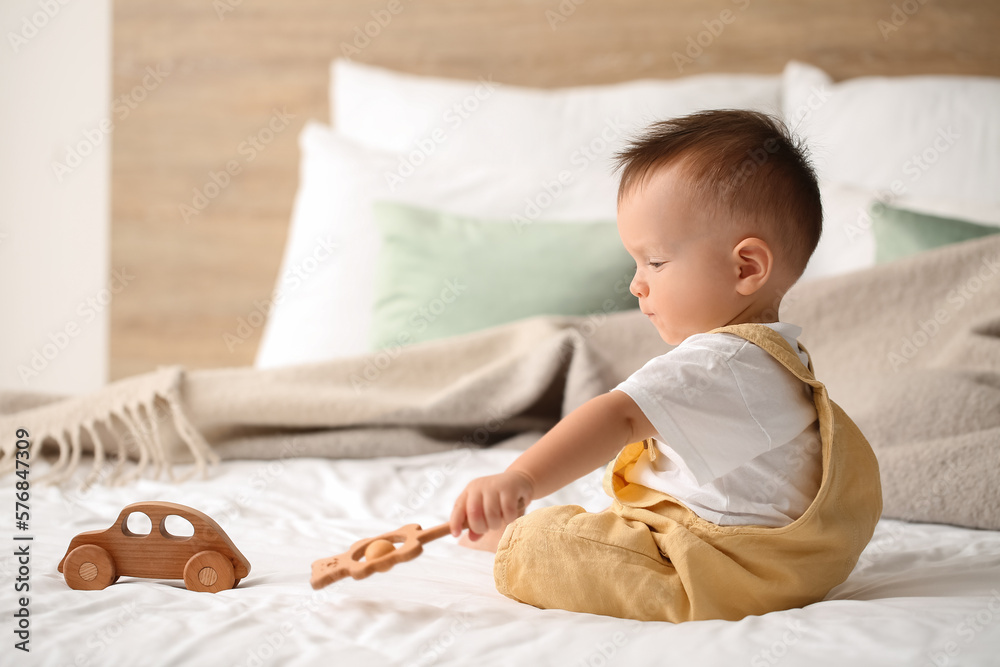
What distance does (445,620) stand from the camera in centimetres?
62

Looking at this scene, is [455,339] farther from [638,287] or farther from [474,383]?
[638,287]

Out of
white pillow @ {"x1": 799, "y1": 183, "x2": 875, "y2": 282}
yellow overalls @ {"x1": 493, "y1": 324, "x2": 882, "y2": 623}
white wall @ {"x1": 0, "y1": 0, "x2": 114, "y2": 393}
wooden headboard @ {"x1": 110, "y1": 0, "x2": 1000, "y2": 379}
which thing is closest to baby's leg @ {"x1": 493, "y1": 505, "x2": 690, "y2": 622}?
yellow overalls @ {"x1": 493, "y1": 324, "x2": 882, "y2": 623}

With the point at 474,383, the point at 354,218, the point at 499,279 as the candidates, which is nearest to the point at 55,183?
the point at 354,218

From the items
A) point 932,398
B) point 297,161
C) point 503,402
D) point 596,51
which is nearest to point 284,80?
point 297,161

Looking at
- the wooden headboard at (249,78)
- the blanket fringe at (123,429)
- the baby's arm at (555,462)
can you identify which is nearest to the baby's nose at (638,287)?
the baby's arm at (555,462)

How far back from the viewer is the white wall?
2.38 metres

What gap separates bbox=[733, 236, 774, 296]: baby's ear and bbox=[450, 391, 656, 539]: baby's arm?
15cm

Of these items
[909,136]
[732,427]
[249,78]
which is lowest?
[732,427]

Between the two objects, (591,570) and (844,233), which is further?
(844,233)

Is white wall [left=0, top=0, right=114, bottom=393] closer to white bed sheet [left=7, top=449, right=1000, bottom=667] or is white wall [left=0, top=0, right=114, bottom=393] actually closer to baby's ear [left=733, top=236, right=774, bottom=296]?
white bed sheet [left=7, top=449, right=1000, bottom=667]

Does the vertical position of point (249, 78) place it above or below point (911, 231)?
above

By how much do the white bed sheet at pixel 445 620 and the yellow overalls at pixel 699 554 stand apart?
3 centimetres

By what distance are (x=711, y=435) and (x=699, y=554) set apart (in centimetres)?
10

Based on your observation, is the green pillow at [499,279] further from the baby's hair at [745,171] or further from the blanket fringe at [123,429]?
the baby's hair at [745,171]
